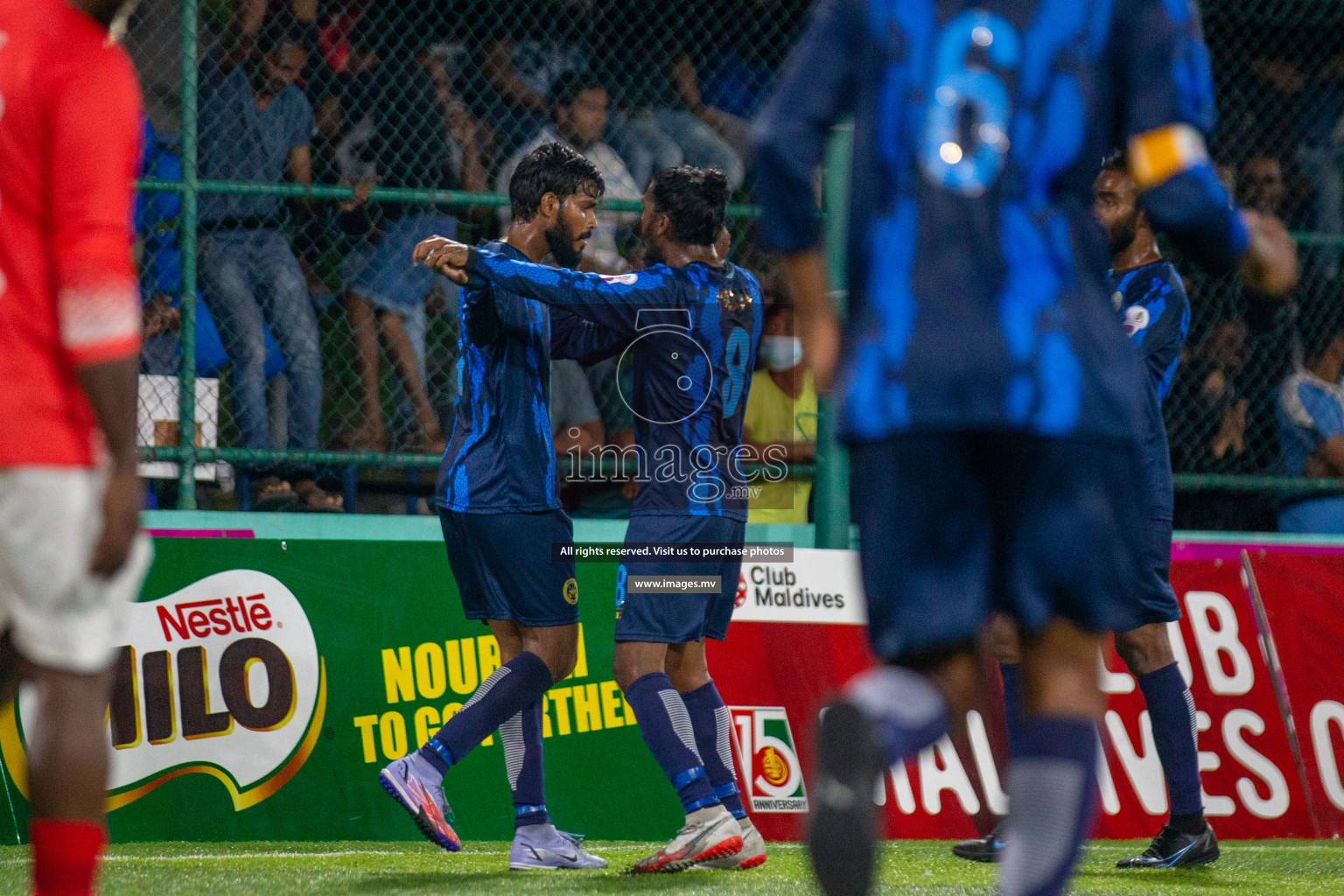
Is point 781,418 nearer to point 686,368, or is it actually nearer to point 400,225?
point 400,225

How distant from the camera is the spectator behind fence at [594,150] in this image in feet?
24.9

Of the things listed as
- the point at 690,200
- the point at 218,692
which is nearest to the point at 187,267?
the point at 218,692

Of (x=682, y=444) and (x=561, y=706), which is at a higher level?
(x=682, y=444)

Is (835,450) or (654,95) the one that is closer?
(835,450)

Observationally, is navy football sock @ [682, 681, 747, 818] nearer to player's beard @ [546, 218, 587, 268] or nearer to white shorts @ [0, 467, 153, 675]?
player's beard @ [546, 218, 587, 268]

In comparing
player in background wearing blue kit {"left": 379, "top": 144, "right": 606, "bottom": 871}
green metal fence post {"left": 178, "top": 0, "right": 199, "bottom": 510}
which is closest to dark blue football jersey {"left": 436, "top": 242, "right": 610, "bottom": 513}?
player in background wearing blue kit {"left": 379, "top": 144, "right": 606, "bottom": 871}

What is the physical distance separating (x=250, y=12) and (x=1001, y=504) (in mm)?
5979

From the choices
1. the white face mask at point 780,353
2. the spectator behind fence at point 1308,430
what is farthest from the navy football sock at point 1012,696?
the spectator behind fence at point 1308,430

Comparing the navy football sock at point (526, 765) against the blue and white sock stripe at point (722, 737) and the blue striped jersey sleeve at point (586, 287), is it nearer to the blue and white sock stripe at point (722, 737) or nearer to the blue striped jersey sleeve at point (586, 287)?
the blue and white sock stripe at point (722, 737)

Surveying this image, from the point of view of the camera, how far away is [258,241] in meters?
7.05

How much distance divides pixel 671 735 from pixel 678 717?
8 cm

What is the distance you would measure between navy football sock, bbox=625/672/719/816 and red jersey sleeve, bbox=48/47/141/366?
2871mm

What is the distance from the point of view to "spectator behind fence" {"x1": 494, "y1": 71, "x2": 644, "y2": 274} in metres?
7.60

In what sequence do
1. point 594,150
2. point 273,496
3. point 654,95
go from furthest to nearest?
point 654,95, point 594,150, point 273,496
